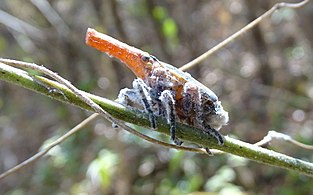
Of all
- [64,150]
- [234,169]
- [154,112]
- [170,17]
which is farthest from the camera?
[170,17]

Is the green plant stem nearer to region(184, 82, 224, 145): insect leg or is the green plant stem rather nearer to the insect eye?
region(184, 82, 224, 145): insect leg

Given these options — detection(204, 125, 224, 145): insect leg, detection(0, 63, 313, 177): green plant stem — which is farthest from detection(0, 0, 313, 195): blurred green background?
detection(204, 125, 224, 145): insect leg

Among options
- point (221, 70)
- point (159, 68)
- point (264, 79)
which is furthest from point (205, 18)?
point (159, 68)

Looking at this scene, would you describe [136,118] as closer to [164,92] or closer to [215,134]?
[164,92]

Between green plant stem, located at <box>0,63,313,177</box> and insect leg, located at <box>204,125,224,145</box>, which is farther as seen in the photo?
insect leg, located at <box>204,125,224,145</box>

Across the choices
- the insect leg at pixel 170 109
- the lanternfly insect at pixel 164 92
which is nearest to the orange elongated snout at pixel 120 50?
the lanternfly insect at pixel 164 92

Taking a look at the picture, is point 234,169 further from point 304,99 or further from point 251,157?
point 251,157
